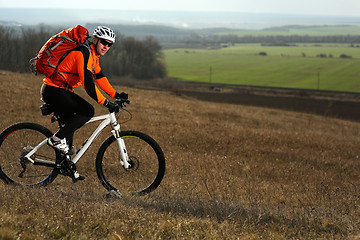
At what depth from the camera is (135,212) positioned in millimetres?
4738

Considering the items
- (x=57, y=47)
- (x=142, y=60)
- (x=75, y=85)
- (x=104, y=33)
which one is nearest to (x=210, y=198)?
(x=75, y=85)

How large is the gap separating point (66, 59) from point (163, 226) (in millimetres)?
2789

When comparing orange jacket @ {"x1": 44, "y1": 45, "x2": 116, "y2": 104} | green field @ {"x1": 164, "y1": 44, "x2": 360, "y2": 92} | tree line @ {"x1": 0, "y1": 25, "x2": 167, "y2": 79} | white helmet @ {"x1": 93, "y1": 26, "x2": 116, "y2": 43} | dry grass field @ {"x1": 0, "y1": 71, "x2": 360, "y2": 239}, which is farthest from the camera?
green field @ {"x1": 164, "y1": 44, "x2": 360, "y2": 92}

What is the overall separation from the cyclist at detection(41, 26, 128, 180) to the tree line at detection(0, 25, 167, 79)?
156ft

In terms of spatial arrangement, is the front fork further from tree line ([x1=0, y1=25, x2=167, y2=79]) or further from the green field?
the green field

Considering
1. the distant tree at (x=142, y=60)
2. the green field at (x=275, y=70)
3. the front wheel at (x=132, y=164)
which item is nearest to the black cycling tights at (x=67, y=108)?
the front wheel at (x=132, y=164)

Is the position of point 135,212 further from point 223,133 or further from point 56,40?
point 223,133

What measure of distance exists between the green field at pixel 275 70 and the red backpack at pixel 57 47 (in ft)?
250

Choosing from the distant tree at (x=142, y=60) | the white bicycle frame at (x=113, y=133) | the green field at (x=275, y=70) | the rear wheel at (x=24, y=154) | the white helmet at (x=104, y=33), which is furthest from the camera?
the green field at (x=275, y=70)

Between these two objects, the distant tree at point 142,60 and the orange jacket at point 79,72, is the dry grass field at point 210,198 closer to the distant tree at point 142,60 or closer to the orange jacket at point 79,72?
the orange jacket at point 79,72

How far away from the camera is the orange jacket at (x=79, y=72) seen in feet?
17.6

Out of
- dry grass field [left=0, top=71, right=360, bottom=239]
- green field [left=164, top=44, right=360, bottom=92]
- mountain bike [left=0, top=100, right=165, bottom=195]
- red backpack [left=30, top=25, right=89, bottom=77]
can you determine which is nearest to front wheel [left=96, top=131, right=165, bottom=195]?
mountain bike [left=0, top=100, right=165, bottom=195]

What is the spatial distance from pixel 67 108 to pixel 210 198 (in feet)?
10.1

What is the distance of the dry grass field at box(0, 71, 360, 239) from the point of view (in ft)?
14.0
